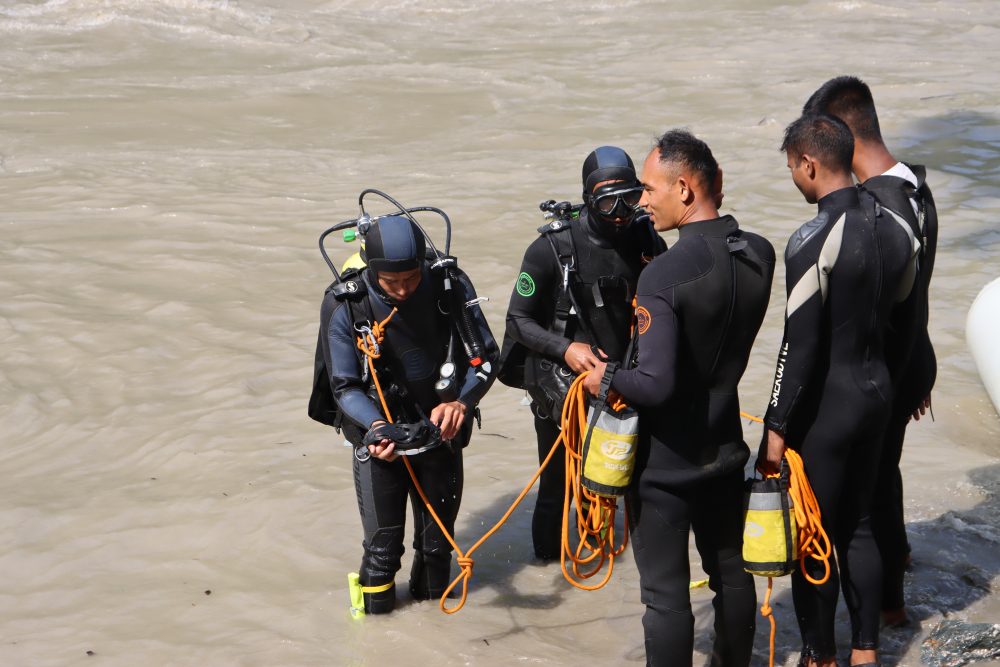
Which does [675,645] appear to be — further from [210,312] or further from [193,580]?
[210,312]

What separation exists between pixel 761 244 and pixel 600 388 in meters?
0.64

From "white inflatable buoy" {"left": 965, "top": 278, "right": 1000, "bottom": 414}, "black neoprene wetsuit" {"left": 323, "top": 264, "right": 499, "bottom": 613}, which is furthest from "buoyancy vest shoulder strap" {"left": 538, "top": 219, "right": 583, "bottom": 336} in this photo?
"white inflatable buoy" {"left": 965, "top": 278, "right": 1000, "bottom": 414}

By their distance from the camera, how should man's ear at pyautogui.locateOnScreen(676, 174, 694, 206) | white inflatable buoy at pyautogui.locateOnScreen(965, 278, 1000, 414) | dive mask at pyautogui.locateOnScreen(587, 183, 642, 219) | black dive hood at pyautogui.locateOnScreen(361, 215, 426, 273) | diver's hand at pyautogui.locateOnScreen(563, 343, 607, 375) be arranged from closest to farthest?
man's ear at pyautogui.locateOnScreen(676, 174, 694, 206) → black dive hood at pyautogui.locateOnScreen(361, 215, 426, 273) → diver's hand at pyautogui.locateOnScreen(563, 343, 607, 375) → dive mask at pyautogui.locateOnScreen(587, 183, 642, 219) → white inflatable buoy at pyautogui.locateOnScreen(965, 278, 1000, 414)

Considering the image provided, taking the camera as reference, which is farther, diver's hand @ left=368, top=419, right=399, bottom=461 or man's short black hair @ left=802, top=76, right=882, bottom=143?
diver's hand @ left=368, top=419, right=399, bottom=461

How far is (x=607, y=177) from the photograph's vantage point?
4.03 metres

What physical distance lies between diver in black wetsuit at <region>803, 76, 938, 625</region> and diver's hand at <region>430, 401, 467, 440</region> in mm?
1500

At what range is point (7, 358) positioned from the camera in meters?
6.89

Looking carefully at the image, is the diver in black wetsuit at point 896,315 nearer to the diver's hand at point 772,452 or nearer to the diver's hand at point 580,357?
the diver's hand at point 772,452

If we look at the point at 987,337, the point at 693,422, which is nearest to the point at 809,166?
the point at 693,422

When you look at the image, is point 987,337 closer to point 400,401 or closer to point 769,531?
point 769,531

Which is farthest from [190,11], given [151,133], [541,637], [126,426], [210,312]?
[541,637]

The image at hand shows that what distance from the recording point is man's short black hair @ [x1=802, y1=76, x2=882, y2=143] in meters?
3.60

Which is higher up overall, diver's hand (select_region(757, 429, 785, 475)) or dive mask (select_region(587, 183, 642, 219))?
dive mask (select_region(587, 183, 642, 219))

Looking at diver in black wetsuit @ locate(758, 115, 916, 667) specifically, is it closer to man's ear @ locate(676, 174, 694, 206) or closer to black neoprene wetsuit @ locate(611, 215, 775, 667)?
black neoprene wetsuit @ locate(611, 215, 775, 667)
